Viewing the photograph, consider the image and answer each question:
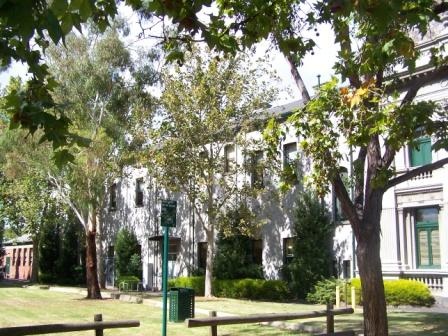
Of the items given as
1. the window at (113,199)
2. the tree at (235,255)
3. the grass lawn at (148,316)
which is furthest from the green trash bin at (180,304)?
the window at (113,199)

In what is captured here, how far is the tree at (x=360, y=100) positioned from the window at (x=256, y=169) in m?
15.2

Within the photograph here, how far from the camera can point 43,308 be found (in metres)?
22.8

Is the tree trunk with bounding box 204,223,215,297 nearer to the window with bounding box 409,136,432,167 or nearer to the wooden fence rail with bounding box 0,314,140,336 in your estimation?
the window with bounding box 409,136,432,167

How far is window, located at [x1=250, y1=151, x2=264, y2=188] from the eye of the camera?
27422 millimetres

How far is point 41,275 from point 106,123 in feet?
Answer: 73.2

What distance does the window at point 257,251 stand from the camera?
104 ft

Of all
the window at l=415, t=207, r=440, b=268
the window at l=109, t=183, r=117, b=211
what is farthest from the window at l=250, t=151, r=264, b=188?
the window at l=109, t=183, r=117, b=211

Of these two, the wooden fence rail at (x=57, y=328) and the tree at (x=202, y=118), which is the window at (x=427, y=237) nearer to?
the tree at (x=202, y=118)

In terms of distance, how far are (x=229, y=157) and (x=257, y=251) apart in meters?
5.12

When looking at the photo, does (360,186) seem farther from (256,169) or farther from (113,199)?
(113,199)

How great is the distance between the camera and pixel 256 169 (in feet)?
89.9

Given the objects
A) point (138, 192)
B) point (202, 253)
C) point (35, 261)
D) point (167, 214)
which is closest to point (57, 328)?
point (167, 214)

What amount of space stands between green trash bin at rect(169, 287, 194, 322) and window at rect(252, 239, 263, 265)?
14.9 meters

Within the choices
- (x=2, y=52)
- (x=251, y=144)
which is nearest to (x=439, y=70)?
(x=2, y=52)
